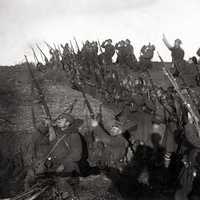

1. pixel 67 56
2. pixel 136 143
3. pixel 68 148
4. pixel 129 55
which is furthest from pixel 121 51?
pixel 68 148

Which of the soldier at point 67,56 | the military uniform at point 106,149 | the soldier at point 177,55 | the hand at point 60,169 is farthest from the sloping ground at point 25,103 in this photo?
the soldier at point 177,55

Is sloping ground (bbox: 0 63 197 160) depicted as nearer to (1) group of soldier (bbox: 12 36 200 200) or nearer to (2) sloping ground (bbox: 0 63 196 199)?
(2) sloping ground (bbox: 0 63 196 199)

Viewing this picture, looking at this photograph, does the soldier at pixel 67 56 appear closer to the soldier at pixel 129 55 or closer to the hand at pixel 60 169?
the soldier at pixel 129 55

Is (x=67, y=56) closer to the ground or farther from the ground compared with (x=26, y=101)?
farther from the ground

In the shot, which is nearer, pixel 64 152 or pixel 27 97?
pixel 64 152

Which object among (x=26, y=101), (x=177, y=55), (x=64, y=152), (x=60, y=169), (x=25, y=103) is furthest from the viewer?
(x=177, y=55)

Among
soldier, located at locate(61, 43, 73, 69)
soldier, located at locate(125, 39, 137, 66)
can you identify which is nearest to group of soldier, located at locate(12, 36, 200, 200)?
soldier, located at locate(61, 43, 73, 69)

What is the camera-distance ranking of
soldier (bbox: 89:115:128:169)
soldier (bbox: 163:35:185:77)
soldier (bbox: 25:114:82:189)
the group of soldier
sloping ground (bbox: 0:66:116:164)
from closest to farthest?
the group of soldier
soldier (bbox: 25:114:82:189)
soldier (bbox: 89:115:128:169)
sloping ground (bbox: 0:66:116:164)
soldier (bbox: 163:35:185:77)

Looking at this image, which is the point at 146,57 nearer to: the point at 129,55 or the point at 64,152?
the point at 129,55

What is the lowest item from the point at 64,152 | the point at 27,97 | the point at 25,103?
the point at 64,152

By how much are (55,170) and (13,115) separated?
623 cm

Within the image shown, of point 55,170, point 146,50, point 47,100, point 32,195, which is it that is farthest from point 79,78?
point 32,195

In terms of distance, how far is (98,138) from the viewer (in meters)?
10.6

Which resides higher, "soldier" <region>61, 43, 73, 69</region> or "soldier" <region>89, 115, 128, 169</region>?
"soldier" <region>61, 43, 73, 69</region>
